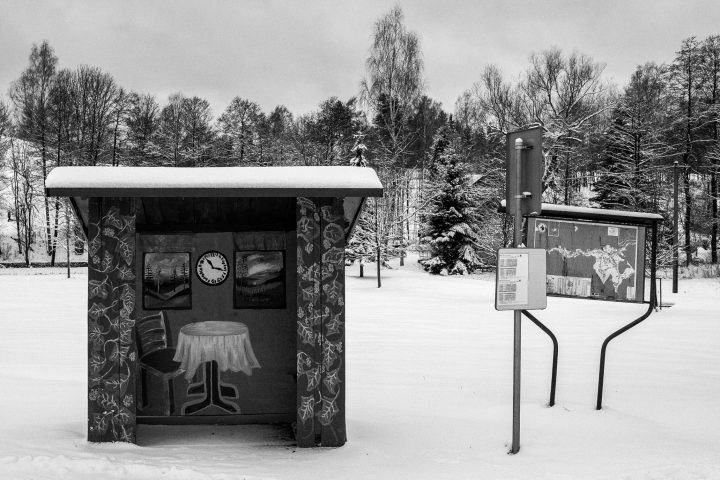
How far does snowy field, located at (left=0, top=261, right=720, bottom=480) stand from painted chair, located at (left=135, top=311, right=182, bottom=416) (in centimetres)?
44

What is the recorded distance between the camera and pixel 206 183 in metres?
5.06

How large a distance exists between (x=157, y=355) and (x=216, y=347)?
58cm

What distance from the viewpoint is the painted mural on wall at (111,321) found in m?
5.39

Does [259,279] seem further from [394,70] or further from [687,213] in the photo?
[687,213]

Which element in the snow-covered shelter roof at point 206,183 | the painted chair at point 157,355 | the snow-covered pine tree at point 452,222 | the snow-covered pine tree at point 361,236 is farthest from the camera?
the snow-covered pine tree at point 452,222

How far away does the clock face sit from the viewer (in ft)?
20.0

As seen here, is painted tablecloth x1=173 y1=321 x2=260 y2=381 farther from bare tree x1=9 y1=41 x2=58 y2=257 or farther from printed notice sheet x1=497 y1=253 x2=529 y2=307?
bare tree x1=9 y1=41 x2=58 y2=257

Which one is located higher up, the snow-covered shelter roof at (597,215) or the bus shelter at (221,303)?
the snow-covered shelter roof at (597,215)

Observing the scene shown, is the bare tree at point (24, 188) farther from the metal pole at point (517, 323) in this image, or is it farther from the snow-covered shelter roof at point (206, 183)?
the metal pole at point (517, 323)

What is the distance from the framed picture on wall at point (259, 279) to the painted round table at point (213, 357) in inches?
11.6

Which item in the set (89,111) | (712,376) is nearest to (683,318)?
(712,376)

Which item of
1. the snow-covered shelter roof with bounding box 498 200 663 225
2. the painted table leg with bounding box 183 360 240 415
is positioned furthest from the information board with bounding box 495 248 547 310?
the painted table leg with bounding box 183 360 240 415

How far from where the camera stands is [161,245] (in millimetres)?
6016

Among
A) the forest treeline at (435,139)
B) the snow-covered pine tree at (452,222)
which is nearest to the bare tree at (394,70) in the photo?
the forest treeline at (435,139)
